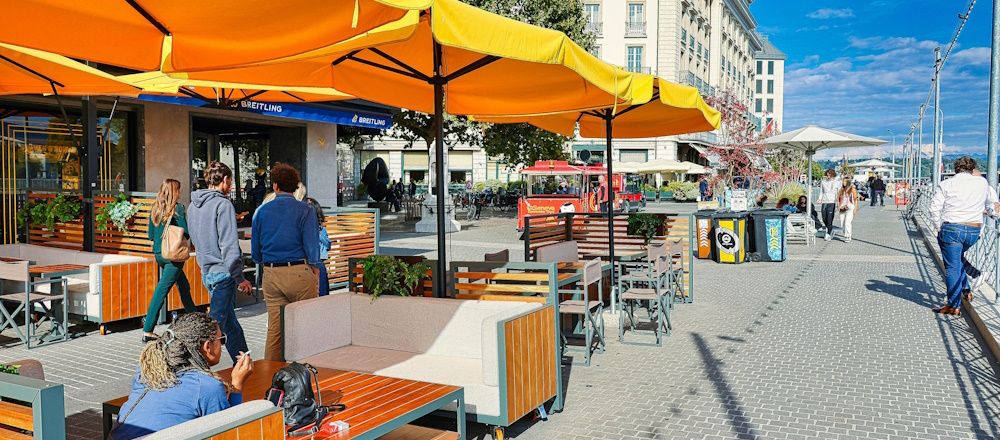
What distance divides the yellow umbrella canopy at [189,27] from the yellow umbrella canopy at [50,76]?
129 cm

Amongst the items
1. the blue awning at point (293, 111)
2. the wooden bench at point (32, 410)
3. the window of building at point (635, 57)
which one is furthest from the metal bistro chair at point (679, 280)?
the window of building at point (635, 57)

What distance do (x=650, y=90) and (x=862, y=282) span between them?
250 inches

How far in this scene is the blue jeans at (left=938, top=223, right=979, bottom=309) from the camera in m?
8.41

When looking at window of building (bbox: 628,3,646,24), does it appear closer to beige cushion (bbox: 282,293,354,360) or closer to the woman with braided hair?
beige cushion (bbox: 282,293,354,360)

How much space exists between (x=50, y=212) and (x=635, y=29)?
48088 mm

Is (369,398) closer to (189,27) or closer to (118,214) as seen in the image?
(189,27)

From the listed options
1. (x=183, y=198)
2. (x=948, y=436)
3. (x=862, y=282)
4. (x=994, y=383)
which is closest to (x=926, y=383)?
(x=994, y=383)

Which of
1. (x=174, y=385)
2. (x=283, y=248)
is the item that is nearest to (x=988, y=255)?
(x=283, y=248)

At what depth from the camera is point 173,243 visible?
671cm

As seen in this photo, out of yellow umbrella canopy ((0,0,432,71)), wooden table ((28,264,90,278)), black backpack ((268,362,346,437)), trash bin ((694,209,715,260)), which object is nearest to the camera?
black backpack ((268,362,346,437))

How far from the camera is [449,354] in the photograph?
5.04m

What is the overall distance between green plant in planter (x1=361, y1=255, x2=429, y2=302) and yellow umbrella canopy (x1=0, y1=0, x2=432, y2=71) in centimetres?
178

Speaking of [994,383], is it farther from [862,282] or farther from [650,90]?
[862,282]

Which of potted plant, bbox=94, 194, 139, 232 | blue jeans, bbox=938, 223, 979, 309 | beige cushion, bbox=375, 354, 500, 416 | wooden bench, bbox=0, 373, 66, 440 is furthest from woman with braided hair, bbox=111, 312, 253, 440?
blue jeans, bbox=938, 223, 979, 309
